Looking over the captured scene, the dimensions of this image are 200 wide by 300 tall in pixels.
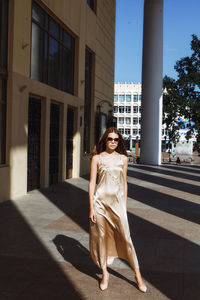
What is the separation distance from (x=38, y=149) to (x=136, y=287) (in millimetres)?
9375

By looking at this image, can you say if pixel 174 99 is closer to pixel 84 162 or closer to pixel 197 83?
pixel 197 83

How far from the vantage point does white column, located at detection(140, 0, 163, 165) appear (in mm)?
28000

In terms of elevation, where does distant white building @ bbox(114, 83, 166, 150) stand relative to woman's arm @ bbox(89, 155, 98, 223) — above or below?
above

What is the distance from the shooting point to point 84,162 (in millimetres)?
19109

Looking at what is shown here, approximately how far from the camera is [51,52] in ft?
47.8

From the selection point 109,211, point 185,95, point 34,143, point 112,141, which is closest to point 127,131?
point 185,95

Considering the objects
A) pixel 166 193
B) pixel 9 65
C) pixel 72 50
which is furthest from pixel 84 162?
pixel 9 65

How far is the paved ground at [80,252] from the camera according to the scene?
4.41 meters

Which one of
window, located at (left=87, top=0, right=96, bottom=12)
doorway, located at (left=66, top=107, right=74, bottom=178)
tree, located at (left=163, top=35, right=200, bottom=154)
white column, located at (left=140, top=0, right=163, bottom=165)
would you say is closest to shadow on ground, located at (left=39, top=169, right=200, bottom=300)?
doorway, located at (left=66, top=107, right=74, bottom=178)

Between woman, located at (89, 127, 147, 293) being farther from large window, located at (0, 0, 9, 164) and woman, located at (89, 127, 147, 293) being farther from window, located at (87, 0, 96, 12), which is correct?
window, located at (87, 0, 96, 12)

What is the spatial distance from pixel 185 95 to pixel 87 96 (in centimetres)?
1174

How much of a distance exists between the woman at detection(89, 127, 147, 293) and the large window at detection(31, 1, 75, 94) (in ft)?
28.7

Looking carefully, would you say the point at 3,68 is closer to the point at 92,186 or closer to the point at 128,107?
the point at 92,186

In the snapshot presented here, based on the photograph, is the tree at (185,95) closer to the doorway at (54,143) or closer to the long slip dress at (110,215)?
the doorway at (54,143)
